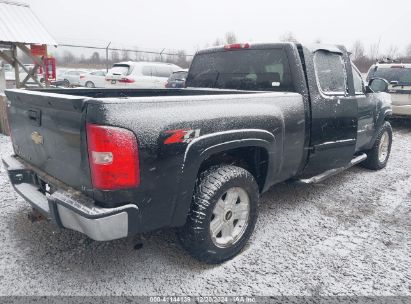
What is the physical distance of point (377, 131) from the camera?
5156mm

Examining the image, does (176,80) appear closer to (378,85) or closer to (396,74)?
(396,74)

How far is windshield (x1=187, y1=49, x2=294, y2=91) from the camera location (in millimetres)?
3631

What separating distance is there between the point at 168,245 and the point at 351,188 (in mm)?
2963

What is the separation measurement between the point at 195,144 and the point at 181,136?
0.14 metres

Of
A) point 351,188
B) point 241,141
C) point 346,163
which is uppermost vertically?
point 241,141

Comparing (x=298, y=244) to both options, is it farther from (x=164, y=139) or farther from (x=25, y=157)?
(x=25, y=157)

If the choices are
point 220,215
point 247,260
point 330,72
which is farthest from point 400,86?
point 220,215

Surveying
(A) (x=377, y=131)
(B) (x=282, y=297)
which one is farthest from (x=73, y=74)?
(B) (x=282, y=297)

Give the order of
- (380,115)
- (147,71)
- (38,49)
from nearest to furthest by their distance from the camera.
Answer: (380,115) → (38,49) → (147,71)

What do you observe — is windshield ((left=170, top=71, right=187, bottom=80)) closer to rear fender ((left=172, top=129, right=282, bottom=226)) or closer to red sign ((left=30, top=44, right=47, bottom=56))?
red sign ((left=30, top=44, right=47, bottom=56))

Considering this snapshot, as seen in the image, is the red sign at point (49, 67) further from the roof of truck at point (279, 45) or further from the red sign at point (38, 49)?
the roof of truck at point (279, 45)

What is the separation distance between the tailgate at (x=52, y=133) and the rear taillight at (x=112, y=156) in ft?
0.31

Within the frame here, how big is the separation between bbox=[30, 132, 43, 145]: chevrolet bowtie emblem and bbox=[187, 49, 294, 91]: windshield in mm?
2279

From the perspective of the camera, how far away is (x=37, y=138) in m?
2.73
